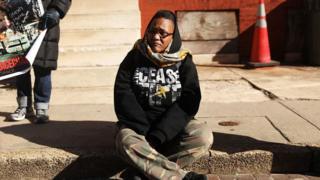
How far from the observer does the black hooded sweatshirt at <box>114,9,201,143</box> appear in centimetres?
356

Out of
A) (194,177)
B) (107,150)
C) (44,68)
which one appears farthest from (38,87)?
(194,177)

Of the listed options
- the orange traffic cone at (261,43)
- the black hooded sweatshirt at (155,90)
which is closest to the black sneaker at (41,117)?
the black hooded sweatshirt at (155,90)

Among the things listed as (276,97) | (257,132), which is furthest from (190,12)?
(257,132)

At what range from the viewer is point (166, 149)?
3607mm

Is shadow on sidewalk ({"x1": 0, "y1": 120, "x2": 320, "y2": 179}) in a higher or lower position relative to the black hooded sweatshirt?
lower

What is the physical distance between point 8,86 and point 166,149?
10.4 feet

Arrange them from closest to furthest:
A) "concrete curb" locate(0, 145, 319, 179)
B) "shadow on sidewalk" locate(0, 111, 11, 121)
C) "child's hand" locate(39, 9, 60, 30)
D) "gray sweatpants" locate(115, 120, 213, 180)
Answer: "gray sweatpants" locate(115, 120, 213, 180) < "concrete curb" locate(0, 145, 319, 179) < "child's hand" locate(39, 9, 60, 30) < "shadow on sidewalk" locate(0, 111, 11, 121)

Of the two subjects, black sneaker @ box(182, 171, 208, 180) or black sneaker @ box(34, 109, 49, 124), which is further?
black sneaker @ box(34, 109, 49, 124)

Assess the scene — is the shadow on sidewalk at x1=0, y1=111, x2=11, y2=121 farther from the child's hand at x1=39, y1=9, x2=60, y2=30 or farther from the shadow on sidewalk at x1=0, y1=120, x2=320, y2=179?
the child's hand at x1=39, y1=9, x2=60, y2=30

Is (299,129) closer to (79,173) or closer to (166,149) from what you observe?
(166,149)

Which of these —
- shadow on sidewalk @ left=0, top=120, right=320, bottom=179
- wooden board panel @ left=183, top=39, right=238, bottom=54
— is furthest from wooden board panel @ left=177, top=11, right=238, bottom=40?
shadow on sidewalk @ left=0, top=120, right=320, bottom=179

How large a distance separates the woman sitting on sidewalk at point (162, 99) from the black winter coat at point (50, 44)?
1004 millimetres

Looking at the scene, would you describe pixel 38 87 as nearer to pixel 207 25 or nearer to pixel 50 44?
pixel 50 44

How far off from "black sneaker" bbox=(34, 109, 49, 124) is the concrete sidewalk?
0.06 meters
